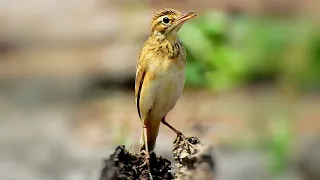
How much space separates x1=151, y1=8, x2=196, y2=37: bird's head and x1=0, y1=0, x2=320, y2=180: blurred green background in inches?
32.4

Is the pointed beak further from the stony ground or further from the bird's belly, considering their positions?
the stony ground

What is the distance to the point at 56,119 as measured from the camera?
7266mm

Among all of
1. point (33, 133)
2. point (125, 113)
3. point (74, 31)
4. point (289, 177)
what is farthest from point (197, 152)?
point (74, 31)

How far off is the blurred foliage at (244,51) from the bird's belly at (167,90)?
308cm

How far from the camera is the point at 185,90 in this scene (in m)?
7.12

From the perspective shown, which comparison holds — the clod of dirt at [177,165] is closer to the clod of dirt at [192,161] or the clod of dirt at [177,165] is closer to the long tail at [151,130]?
the clod of dirt at [192,161]

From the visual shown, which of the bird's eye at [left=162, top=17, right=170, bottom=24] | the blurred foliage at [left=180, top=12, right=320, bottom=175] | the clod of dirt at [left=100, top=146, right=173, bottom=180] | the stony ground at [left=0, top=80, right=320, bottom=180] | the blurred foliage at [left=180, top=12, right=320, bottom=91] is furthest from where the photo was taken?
the blurred foliage at [left=180, top=12, right=320, bottom=91]

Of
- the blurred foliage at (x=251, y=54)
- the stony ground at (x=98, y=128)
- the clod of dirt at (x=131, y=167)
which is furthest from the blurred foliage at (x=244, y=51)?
the clod of dirt at (x=131, y=167)

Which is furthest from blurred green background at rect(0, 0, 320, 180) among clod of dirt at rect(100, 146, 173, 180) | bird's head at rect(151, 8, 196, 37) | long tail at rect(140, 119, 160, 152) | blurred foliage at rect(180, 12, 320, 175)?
clod of dirt at rect(100, 146, 173, 180)

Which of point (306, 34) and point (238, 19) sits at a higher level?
point (238, 19)

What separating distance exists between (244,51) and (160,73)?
144 inches

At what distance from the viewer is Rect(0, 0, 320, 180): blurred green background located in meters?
5.82

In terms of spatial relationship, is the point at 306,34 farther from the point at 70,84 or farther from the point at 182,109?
the point at 70,84

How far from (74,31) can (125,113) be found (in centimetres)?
288
